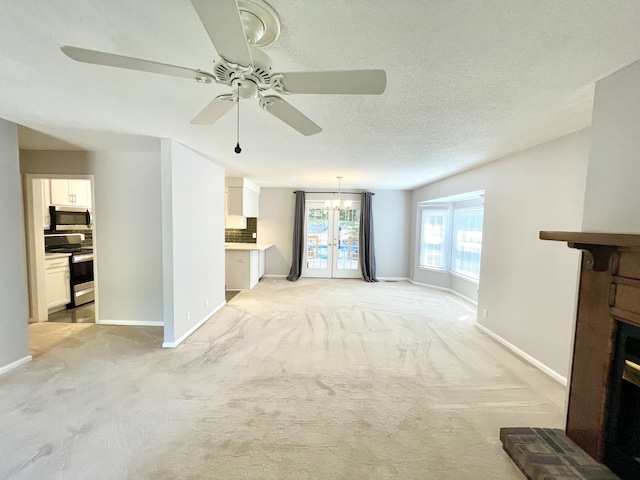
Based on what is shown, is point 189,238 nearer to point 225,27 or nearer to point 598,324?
point 225,27

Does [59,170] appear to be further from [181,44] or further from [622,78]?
[622,78]

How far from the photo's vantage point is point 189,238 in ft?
11.7

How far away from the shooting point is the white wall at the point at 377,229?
7.36 m

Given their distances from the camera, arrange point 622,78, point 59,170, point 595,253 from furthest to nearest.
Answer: point 59,170 < point 595,253 < point 622,78

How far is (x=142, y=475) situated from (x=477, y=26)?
3.02 meters

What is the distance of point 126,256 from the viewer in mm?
3824

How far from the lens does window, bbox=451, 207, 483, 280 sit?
17.4 feet

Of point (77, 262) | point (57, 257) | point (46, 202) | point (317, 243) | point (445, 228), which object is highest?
point (46, 202)

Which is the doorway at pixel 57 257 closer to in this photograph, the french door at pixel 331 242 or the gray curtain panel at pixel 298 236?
the gray curtain panel at pixel 298 236

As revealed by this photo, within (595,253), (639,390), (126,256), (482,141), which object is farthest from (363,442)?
(126,256)

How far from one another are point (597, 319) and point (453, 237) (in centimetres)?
469

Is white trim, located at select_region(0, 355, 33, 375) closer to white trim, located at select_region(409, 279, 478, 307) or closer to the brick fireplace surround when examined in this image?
the brick fireplace surround

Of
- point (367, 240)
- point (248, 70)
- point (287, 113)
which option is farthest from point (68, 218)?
point (367, 240)

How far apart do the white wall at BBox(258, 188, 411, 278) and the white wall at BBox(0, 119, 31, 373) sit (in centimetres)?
489
